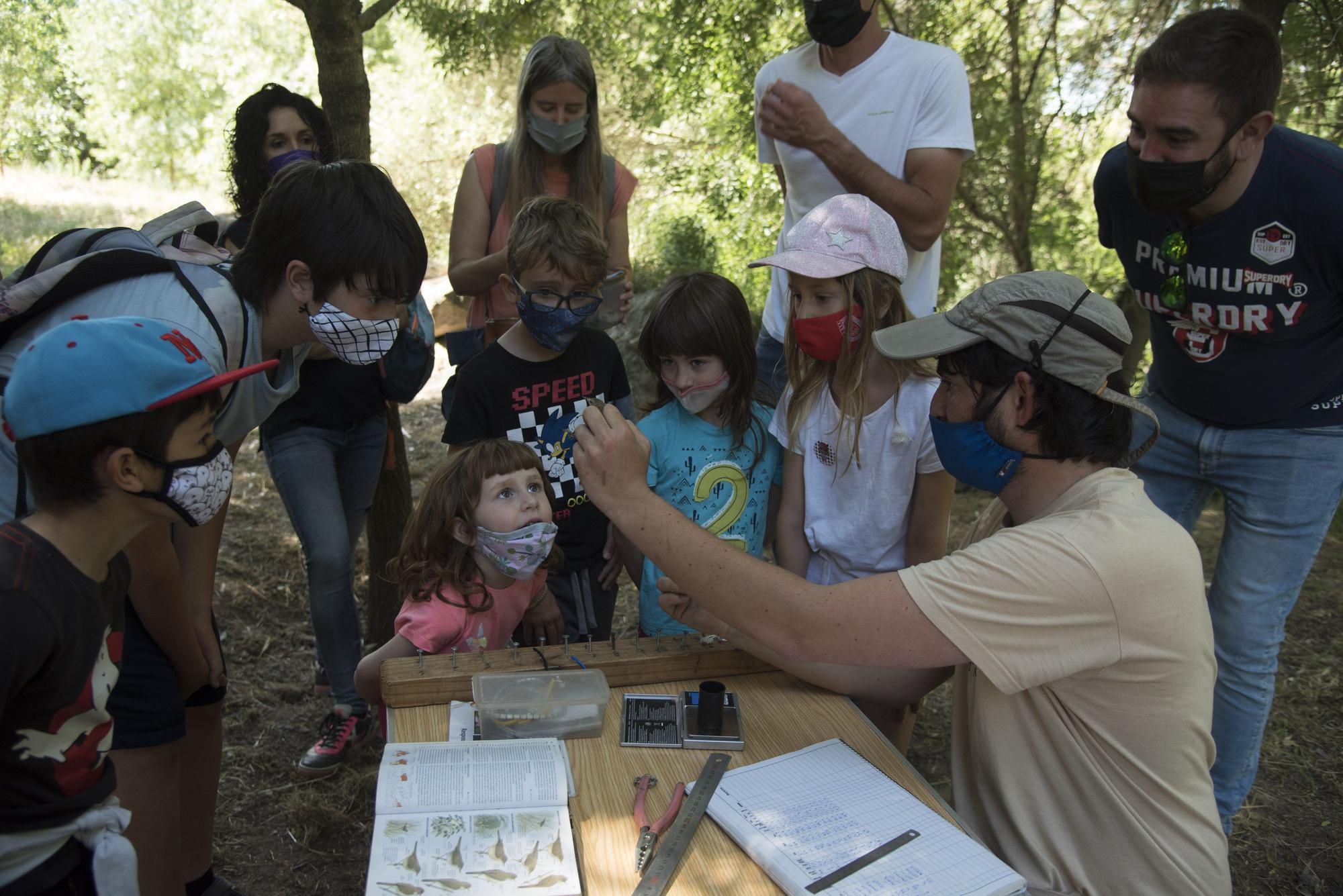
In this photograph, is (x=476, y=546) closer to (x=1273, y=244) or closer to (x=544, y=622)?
(x=544, y=622)

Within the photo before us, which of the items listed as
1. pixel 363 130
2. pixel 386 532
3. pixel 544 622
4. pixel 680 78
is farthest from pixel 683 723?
pixel 680 78

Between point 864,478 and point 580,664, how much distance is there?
1.04 meters

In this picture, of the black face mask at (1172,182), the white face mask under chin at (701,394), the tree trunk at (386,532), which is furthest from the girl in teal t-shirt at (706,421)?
the tree trunk at (386,532)

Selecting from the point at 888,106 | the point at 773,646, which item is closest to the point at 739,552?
the point at 773,646

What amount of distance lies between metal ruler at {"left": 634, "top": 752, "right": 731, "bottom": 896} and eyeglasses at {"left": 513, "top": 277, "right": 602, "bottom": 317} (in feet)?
4.89

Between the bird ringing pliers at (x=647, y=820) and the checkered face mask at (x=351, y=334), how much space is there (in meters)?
1.28

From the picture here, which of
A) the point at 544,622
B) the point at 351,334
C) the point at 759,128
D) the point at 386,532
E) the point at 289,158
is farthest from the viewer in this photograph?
the point at 386,532

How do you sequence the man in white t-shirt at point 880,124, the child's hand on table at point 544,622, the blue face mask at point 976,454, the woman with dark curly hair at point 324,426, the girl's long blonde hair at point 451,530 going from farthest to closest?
the woman with dark curly hair at point 324,426 → the man in white t-shirt at point 880,124 → the child's hand on table at point 544,622 → the girl's long blonde hair at point 451,530 → the blue face mask at point 976,454

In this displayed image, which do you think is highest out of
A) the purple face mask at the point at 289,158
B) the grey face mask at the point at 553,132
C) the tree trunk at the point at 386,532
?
the grey face mask at the point at 553,132

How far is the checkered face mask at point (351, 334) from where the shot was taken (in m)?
2.31

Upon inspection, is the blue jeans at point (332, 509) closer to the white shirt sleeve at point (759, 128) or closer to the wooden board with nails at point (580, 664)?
the wooden board with nails at point (580, 664)

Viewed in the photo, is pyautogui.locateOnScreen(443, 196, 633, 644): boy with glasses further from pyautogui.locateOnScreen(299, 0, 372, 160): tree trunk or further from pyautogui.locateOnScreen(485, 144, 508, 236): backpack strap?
pyautogui.locateOnScreen(299, 0, 372, 160): tree trunk

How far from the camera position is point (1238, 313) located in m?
2.79

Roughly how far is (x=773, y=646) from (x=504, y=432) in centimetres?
136
